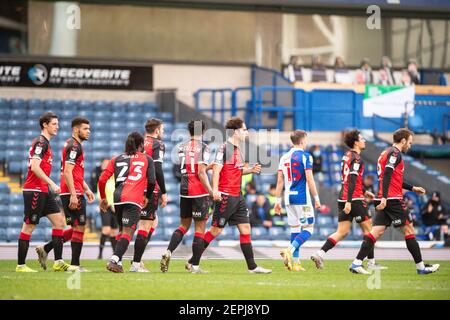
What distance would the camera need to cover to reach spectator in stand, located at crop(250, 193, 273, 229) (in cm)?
2423

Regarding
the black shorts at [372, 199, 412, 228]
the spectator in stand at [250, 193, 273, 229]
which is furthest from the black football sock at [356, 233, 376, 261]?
the spectator in stand at [250, 193, 273, 229]

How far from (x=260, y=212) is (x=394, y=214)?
9.45 m

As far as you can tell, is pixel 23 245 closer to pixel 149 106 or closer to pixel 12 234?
pixel 12 234

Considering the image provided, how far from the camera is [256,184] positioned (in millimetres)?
26266

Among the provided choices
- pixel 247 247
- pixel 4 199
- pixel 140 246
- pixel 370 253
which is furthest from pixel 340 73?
pixel 140 246

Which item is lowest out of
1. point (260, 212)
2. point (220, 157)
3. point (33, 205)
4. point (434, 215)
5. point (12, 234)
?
point (12, 234)

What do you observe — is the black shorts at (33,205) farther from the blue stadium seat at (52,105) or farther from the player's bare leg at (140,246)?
the blue stadium seat at (52,105)

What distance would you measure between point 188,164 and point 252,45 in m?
16.9

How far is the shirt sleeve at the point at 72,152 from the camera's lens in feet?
47.4

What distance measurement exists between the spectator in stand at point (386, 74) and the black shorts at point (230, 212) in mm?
17299

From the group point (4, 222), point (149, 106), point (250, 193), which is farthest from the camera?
point (149, 106)

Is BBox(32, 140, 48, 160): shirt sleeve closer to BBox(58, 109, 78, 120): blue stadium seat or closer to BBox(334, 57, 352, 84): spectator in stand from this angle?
BBox(58, 109, 78, 120): blue stadium seat

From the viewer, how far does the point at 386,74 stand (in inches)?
1231
